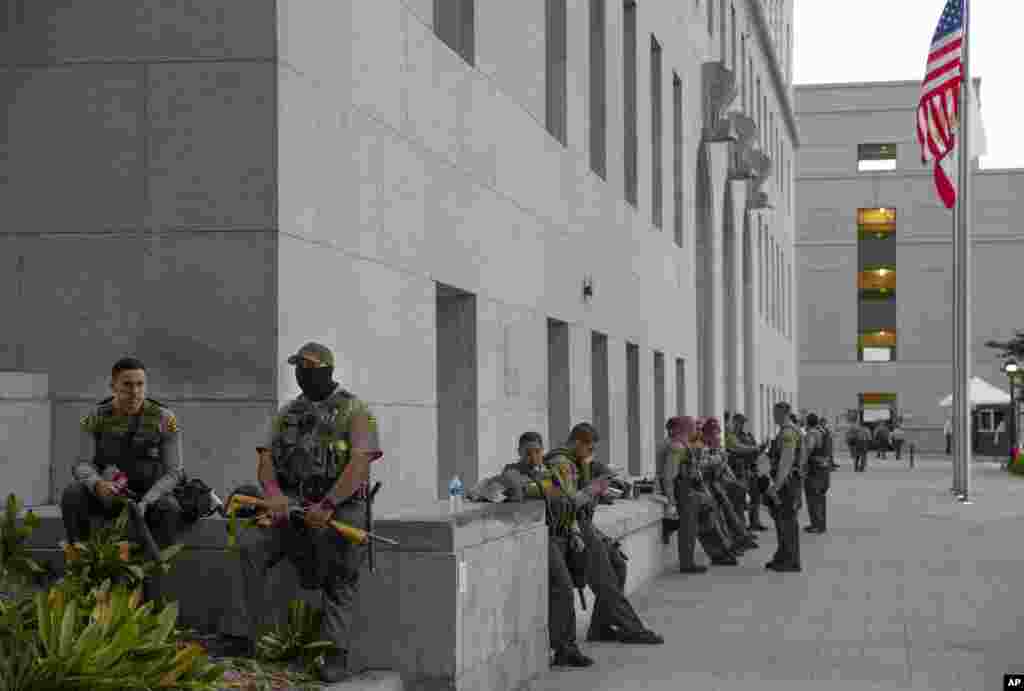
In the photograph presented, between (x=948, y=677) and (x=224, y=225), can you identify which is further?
(x=948, y=677)

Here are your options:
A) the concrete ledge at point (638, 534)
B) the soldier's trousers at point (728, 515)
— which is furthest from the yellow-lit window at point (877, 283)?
the concrete ledge at point (638, 534)

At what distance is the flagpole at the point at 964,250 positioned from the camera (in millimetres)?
33750

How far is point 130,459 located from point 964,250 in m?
27.8

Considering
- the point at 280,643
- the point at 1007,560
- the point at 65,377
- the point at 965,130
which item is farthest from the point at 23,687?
the point at 965,130

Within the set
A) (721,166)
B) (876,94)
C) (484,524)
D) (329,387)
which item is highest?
(876,94)

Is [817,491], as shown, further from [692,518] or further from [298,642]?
[298,642]

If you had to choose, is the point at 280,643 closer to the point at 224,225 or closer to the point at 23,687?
the point at 23,687

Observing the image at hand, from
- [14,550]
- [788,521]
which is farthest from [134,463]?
[788,521]

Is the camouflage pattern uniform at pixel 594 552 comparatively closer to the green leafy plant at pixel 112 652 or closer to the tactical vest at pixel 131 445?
the tactical vest at pixel 131 445

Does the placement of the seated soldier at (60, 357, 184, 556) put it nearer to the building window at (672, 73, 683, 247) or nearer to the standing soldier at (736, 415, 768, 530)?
the standing soldier at (736, 415, 768, 530)

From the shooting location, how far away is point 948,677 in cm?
1149

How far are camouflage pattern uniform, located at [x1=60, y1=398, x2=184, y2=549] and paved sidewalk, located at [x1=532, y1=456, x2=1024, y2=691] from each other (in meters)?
3.21

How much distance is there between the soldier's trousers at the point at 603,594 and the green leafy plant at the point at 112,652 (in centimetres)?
545

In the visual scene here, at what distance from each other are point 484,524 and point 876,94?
81.3 m
